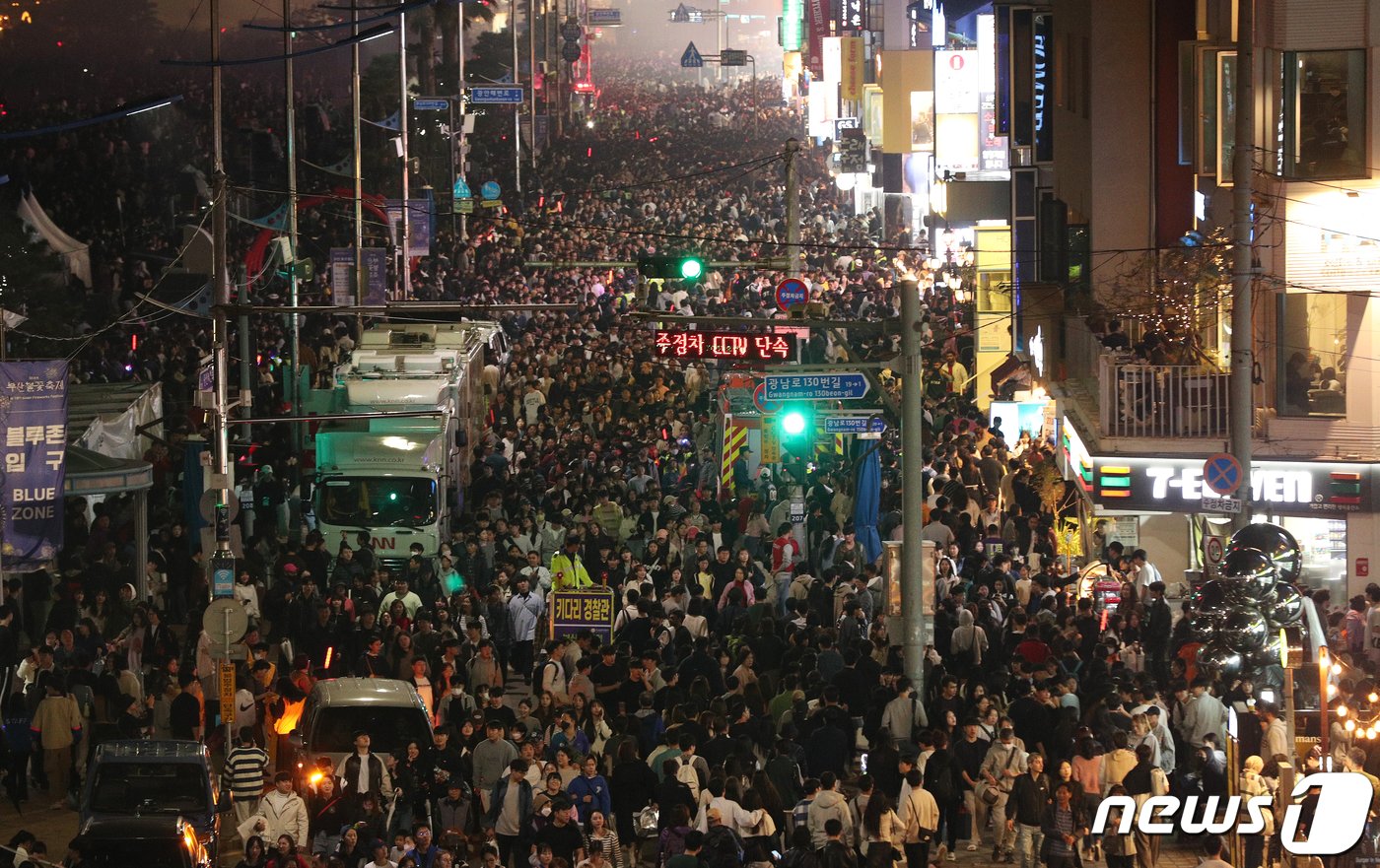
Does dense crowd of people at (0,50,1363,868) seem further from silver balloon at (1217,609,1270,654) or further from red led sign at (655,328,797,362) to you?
red led sign at (655,328,797,362)

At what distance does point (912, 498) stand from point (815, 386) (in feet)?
11.8

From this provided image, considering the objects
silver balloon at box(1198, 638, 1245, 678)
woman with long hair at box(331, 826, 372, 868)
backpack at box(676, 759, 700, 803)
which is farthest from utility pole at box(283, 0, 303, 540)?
silver balloon at box(1198, 638, 1245, 678)

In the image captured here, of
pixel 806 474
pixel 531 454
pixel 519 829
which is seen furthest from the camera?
pixel 531 454

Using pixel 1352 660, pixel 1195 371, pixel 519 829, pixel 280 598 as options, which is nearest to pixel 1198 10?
pixel 1195 371

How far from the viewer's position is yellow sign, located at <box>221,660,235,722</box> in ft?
63.0

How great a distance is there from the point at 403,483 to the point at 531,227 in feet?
143

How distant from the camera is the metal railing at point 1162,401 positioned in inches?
989

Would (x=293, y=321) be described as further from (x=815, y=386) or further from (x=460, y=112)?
(x=460, y=112)

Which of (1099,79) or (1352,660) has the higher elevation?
(1099,79)

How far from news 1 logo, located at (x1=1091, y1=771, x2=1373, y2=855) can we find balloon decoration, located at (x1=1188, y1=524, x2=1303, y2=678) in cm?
180

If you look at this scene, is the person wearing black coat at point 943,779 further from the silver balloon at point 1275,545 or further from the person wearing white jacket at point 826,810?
the silver balloon at point 1275,545

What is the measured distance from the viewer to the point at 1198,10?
1118 inches

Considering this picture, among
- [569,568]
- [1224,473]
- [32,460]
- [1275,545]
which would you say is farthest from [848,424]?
[32,460]

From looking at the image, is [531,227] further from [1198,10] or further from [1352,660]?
[1352,660]
